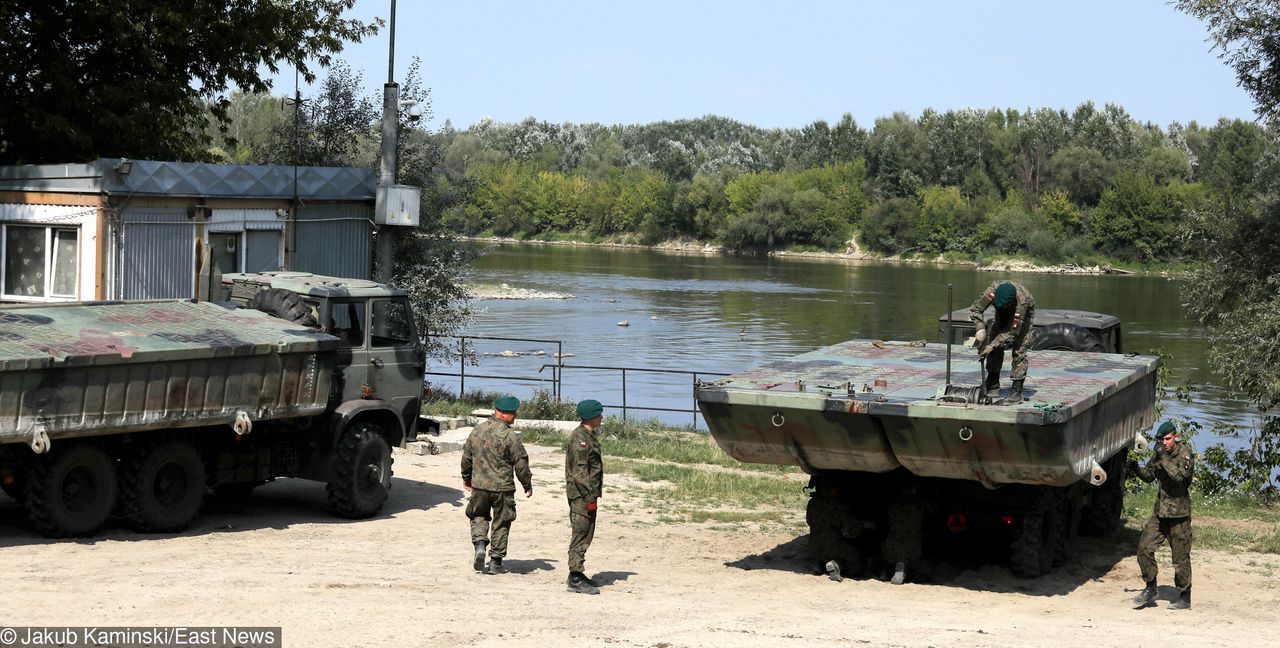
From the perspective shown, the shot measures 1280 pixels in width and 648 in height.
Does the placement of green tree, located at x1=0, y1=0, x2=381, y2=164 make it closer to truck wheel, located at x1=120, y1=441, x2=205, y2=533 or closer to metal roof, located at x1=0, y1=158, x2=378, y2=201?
metal roof, located at x1=0, y1=158, x2=378, y2=201

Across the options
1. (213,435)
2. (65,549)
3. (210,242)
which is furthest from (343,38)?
(65,549)

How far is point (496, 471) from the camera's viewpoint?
12539 millimetres

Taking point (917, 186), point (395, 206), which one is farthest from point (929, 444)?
point (917, 186)

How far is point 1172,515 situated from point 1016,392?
5.52 ft

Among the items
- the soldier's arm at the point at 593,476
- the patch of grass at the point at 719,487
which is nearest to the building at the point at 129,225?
the patch of grass at the point at 719,487

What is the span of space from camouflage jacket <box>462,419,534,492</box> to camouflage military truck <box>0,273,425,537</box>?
8.71ft

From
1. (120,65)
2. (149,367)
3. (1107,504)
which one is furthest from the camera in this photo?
(120,65)

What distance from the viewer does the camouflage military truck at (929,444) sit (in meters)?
12.1

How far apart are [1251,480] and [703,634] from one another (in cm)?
1327

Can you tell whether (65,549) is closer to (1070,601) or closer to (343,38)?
(1070,601)

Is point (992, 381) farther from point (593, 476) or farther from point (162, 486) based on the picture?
point (162, 486)

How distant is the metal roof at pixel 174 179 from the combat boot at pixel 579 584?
35.6ft

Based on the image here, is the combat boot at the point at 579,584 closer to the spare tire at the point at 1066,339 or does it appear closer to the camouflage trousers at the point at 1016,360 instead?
the camouflage trousers at the point at 1016,360

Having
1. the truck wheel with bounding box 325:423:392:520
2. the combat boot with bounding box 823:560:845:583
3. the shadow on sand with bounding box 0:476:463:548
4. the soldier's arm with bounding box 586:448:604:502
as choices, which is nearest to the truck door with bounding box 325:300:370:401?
the truck wheel with bounding box 325:423:392:520
